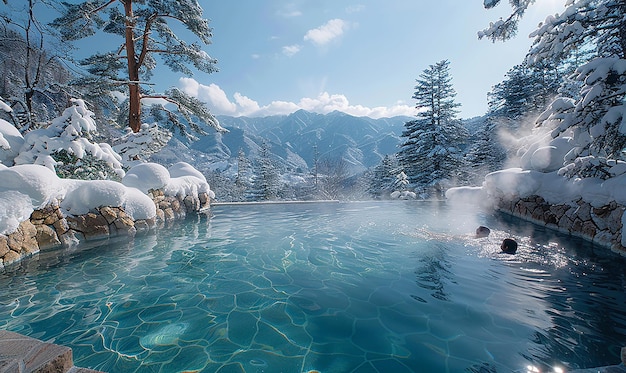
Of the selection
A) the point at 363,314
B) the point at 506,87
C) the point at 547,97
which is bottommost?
the point at 363,314

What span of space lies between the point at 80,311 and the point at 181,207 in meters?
7.14

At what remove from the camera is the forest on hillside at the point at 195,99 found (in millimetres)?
5488

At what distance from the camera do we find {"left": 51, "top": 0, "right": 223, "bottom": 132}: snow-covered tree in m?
9.39

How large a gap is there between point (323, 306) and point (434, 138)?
60.3ft

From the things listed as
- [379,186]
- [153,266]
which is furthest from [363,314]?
[379,186]

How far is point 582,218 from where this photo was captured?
6.48m

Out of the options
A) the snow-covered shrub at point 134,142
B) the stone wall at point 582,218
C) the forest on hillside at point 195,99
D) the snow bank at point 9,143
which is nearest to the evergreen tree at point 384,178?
the forest on hillside at point 195,99

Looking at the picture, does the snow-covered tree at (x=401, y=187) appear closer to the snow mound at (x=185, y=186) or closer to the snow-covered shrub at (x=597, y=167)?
the snow-covered shrub at (x=597, y=167)

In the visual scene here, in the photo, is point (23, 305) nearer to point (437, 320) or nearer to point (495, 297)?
point (437, 320)

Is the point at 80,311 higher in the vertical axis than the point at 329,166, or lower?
lower

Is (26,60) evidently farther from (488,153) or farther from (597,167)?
(488,153)

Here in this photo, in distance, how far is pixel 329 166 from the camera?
103 feet

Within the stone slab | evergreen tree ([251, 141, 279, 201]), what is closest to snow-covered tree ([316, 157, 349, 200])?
evergreen tree ([251, 141, 279, 201])

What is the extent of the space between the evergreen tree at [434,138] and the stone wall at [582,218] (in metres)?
9.44
